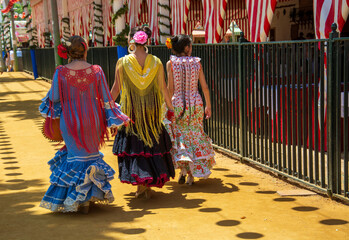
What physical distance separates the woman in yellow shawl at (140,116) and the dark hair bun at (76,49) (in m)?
0.55

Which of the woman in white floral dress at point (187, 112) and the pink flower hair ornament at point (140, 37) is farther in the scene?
the woman in white floral dress at point (187, 112)

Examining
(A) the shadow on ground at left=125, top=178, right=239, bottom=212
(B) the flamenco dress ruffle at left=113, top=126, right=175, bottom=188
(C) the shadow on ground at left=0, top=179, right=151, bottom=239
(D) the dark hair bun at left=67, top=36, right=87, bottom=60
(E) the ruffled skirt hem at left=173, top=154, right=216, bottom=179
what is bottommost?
(A) the shadow on ground at left=125, top=178, right=239, bottom=212

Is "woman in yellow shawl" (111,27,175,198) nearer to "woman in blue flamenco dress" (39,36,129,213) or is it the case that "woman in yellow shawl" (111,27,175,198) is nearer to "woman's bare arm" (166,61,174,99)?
"woman in blue flamenco dress" (39,36,129,213)

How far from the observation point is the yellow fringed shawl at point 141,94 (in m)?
6.16

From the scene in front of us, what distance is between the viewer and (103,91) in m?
5.77

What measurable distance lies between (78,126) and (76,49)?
764 mm

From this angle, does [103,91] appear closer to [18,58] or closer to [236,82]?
[236,82]

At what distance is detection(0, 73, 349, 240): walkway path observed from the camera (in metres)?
5.06

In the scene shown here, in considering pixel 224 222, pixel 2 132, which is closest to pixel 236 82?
pixel 224 222

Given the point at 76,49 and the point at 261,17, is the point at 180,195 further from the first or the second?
the point at 261,17

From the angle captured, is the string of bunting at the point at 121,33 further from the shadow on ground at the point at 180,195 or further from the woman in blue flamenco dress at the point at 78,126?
the woman in blue flamenco dress at the point at 78,126

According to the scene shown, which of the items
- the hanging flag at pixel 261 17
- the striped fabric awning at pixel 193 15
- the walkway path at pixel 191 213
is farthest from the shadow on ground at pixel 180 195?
the striped fabric awning at pixel 193 15

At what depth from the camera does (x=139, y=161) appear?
612 cm

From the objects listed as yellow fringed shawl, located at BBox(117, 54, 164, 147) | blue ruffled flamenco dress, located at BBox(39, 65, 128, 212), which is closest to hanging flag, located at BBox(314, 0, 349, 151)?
yellow fringed shawl, located at BBox(117, 54, 164, 147)
